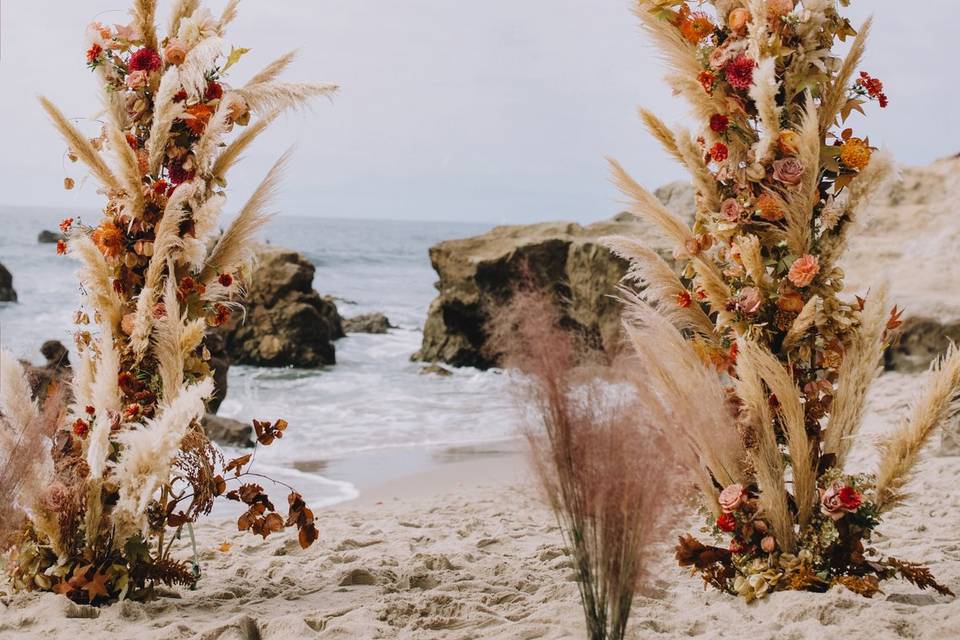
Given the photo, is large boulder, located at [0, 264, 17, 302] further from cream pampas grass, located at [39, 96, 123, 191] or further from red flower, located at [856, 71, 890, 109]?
red flower, located at [856, 71, 890, 109]

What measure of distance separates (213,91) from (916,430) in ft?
11.1

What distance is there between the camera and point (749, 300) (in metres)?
3.73

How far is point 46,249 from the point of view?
39469 mm

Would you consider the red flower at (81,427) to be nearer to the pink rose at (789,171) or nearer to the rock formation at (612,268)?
the pink rose at (789,171)

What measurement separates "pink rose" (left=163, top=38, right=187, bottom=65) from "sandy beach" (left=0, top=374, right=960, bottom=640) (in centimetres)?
240

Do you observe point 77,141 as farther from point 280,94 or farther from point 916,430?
point 916,430

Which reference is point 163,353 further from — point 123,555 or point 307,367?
point 307,367

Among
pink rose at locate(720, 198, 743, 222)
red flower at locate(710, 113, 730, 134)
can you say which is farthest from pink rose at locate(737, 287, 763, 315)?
red flower at locate(710, 113, 730, 134)

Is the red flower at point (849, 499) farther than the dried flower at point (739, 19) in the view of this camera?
No

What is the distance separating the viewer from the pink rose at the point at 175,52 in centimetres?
394

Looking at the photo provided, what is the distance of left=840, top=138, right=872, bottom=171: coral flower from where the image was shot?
12.0 feet

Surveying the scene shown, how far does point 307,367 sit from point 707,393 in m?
13.3

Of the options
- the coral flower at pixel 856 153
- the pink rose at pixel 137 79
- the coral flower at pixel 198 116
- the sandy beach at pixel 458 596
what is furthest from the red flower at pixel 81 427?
the coral flower at pixel 856 153

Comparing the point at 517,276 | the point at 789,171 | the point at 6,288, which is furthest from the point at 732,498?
the point at 6,288
